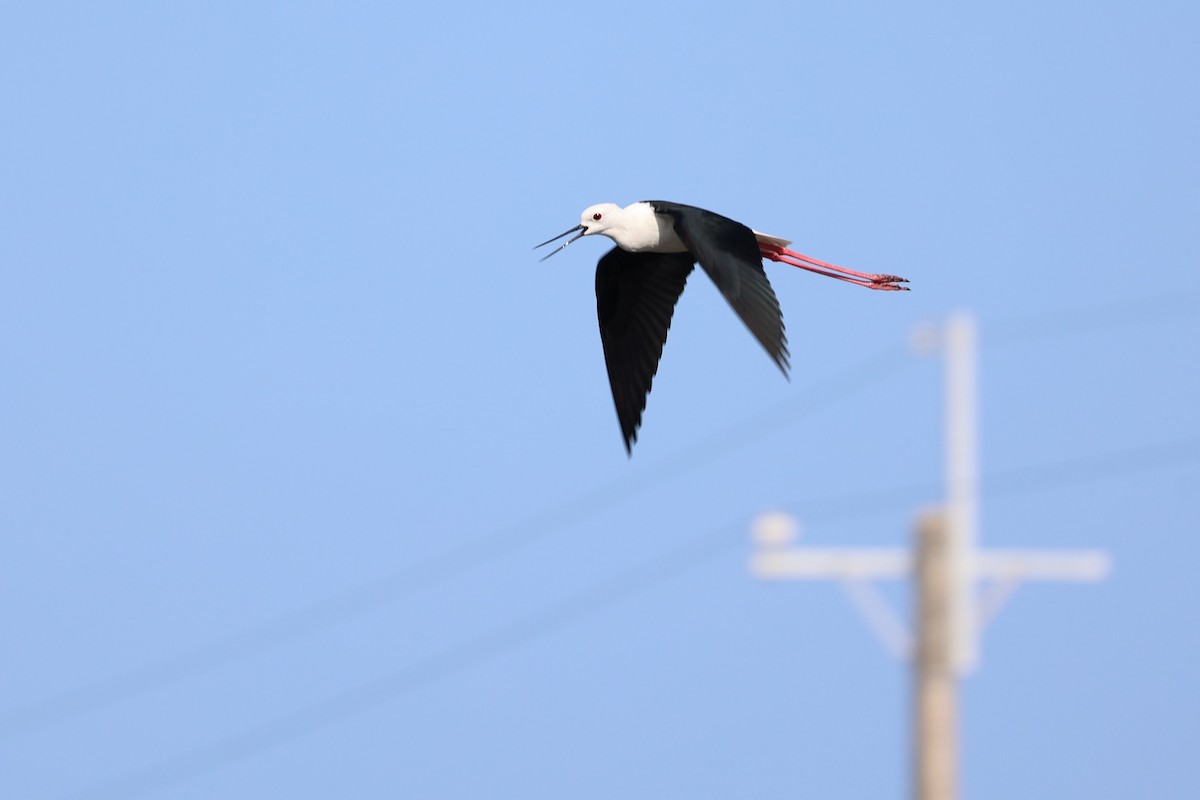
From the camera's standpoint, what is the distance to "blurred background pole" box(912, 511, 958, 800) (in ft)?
19.0

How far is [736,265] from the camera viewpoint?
10297 millimetres

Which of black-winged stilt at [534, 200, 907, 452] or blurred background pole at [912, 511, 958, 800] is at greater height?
black-winged stilt at [534, 200, 907, 452]

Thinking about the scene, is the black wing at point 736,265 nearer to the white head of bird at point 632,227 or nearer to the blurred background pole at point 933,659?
the white head of bird at point 632,227

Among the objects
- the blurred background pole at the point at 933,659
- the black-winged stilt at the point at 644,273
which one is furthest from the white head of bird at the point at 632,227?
the blurred background pole at the point at 933,659

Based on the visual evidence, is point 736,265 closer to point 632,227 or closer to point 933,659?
point 632,227

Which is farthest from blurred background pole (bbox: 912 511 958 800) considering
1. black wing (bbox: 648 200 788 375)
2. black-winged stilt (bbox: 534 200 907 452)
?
black-winged stilt (bbox: 534 200 907 452)

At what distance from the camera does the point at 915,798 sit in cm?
578

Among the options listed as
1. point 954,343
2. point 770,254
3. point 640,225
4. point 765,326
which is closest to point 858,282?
point 770,254

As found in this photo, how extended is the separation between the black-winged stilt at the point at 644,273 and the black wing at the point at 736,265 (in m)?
0.01

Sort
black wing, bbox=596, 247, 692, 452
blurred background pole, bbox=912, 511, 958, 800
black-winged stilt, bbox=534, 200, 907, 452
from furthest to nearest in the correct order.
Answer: black wing, bbox=596, 247, 692, 452 < black-winged stilt, bbox=534, 200, 907, 452 < blurred background pole, bbox=912, 511, 958, 800

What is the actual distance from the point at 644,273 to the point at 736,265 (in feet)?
6.73

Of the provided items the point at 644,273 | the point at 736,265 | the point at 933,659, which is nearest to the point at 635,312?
the point at 644,273

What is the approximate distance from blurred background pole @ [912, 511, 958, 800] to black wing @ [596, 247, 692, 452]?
6.20 m

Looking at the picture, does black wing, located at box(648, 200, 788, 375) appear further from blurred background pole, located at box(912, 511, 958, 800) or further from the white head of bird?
blurred background pole, located at box(912, 511, 958, 800)
